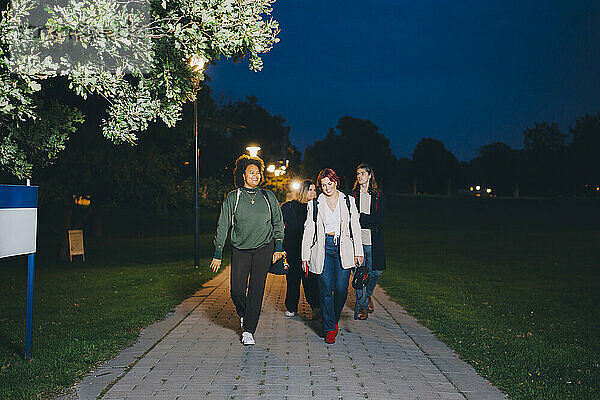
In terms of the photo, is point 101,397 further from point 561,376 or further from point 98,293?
point 98,293

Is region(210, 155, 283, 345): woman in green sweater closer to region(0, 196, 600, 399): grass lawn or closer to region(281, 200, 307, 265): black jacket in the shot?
region(0, 196, 600, 399): grass lawn

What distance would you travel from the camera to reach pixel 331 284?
A: 23.1 ft

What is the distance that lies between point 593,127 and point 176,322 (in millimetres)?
76540

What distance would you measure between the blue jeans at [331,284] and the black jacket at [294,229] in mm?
1531

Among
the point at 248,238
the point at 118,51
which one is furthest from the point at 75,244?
the point at 118,51

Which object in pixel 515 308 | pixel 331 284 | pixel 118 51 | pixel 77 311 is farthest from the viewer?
pixel 515 308

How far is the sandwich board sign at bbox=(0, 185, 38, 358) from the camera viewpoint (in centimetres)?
547

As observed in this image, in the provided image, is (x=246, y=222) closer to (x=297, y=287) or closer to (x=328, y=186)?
(x=328, y=186)

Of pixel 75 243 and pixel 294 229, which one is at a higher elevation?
pixel 294 229

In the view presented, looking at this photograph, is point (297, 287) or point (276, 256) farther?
point (297, 287)

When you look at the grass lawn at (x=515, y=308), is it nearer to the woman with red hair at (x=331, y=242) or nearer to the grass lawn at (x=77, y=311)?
the woman with red hair at (x=331, y=242)

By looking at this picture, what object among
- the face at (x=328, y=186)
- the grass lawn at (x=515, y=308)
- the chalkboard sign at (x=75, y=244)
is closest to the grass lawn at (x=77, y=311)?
the chalkboard sign at (x=75, y=244)

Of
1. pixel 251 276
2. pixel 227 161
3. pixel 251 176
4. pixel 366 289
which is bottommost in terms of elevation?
pixel 366 289

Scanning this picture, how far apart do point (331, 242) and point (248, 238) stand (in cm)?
99
